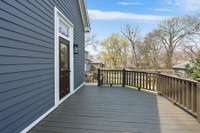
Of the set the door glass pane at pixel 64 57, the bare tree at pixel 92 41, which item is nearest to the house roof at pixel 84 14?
the door glass pane at pixel 64 57

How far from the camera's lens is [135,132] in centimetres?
385

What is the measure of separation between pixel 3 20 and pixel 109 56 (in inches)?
1062

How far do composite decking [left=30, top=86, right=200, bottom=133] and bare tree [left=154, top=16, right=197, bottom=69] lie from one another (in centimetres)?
1904

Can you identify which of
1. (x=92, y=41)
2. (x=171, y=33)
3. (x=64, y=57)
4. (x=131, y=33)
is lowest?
(x=64, y=57)

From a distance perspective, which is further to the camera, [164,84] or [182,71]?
[182,71]

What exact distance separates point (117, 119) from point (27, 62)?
2.05 meters

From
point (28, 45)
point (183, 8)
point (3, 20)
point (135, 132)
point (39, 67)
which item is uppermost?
point (183, 8)

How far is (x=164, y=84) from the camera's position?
735cm

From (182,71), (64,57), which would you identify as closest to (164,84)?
(64,57)

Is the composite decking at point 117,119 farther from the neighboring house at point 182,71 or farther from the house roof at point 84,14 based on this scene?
the house roof at point 84,14

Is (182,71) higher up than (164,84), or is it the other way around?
(182,71)

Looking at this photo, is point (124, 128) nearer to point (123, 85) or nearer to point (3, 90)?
point (3, 90)

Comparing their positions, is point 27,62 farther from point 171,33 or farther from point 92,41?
point 92,41

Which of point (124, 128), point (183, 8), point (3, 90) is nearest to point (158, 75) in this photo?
point (124, 128)
